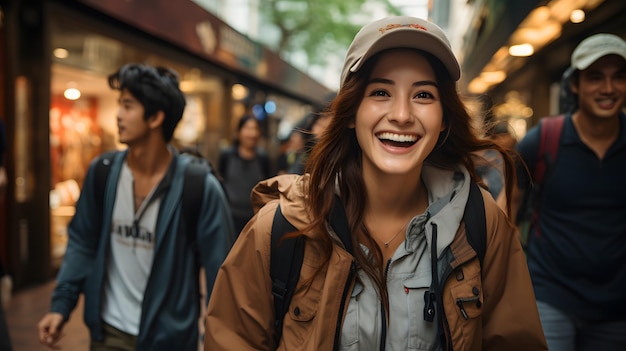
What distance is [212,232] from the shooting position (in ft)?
9.69

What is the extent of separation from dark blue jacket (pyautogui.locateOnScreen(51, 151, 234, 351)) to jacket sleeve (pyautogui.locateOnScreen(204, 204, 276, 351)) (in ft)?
3.27

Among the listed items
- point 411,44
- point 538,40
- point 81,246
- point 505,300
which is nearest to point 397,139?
point 411,44

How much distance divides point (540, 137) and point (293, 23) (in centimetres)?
2371

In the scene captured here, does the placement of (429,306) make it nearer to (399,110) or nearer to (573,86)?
(399,110)

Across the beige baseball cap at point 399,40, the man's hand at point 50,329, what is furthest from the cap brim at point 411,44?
the man's hand at point 50,329

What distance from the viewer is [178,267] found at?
2.95m

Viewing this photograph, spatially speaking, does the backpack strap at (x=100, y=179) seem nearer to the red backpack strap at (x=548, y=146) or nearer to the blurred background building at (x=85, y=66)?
the red backpack strap at (x=548, y=146)

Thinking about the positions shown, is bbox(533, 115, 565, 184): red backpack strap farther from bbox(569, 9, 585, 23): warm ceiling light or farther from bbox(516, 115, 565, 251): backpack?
bbox(569, 9, 585, 23): warm ceiling light

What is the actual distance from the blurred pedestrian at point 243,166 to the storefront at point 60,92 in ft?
8.15

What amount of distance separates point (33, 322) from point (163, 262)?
4.07 meters

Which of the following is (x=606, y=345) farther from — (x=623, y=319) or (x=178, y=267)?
(x=178, y=267)

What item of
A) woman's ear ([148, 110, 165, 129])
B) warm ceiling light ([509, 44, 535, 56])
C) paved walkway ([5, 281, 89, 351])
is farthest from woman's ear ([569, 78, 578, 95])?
warm ceiling light ([509, 44, 535, 56])

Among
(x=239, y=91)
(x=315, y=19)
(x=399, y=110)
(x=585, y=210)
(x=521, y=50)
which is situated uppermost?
(x=315, y=19)

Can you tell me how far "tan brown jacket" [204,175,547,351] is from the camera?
5.66 feet
